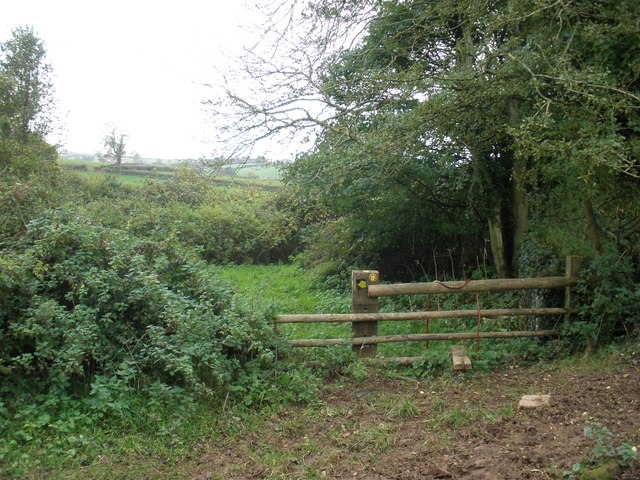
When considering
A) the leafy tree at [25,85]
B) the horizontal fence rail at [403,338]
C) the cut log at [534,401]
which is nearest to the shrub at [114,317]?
the horizontal fence rail at [403,338]

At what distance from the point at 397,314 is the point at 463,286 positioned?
2.87 feet

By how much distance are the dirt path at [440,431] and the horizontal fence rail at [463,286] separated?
1084 mm

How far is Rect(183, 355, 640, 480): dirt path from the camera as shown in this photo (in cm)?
373

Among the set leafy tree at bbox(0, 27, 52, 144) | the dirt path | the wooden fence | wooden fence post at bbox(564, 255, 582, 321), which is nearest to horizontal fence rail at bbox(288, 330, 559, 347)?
the wooden fence

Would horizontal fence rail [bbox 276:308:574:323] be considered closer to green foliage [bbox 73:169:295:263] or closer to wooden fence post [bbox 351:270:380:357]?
wooden fence post [bbox 351:270:380:357]

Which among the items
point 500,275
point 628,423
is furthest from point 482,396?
point 500,275

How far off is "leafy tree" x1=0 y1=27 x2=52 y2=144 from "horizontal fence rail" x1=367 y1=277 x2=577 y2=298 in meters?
18.8

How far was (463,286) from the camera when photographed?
21.0 feet

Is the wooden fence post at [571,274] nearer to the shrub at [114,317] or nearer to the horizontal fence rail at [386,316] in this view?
the horizontal fence rail at [386,316]

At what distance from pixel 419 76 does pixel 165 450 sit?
530 cm

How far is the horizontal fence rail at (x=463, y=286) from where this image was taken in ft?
20.5

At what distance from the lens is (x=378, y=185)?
10062mm

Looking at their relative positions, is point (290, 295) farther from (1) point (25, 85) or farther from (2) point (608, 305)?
(1) point (25, 85)

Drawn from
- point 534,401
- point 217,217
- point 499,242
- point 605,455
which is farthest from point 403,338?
point 217,217
